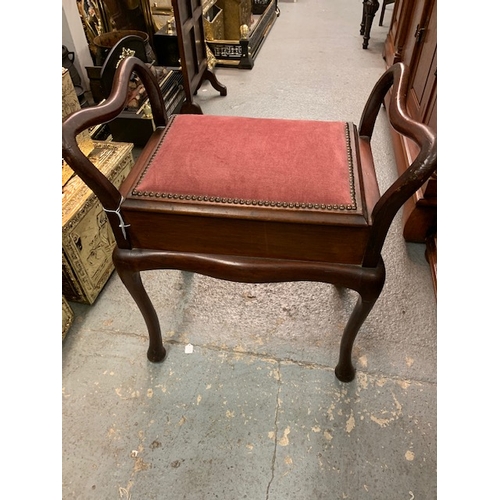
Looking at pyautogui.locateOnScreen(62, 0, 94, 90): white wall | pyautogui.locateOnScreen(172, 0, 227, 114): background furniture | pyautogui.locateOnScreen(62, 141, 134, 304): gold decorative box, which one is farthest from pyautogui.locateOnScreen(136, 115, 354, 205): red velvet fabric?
pyautogui.locateOnScreen(62, 0, 94, 90): white wall

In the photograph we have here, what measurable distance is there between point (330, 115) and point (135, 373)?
5.91 ft

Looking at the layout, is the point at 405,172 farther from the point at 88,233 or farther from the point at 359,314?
the point at 88,233

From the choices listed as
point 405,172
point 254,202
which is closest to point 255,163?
point 254,202

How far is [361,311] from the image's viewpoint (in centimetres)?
95

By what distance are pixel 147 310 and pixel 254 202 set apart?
469mm

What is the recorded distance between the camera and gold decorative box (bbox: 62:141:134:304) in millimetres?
1189

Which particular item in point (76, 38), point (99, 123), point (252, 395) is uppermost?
point (99, 123)

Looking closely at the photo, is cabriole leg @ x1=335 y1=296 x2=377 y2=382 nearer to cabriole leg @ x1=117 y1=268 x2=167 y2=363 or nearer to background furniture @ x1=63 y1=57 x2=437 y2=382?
background furniture @ x1=63 y1=57 x2=437 y2=382

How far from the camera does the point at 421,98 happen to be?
1655 mm

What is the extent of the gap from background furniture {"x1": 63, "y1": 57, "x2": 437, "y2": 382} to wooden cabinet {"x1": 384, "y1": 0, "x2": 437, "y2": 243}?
0.58 metres

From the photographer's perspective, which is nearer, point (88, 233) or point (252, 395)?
point (252, 395)

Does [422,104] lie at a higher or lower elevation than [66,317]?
higher

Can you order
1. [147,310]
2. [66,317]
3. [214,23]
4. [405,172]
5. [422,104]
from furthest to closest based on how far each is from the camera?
[214,23]
[422,104]
[66,317]
[147,310]
[405,172]

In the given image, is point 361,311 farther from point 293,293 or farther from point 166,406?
point 166,406
